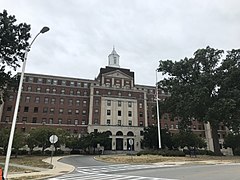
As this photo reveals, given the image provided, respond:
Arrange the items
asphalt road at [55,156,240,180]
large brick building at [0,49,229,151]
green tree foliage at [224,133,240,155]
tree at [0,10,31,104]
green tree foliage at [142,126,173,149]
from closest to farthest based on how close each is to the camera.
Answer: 1. asphalt road at [55,156,240,180]
2. tree at [0,10,31,104]
3. green tree foliage at [142,126,173,149]
4. large brick building at [0,49,229,151]
5. green tree foliage at [224,133,240,155]

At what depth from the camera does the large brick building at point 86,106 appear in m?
65.3

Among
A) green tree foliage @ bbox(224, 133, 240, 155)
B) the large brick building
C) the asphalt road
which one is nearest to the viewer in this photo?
the asphalt road

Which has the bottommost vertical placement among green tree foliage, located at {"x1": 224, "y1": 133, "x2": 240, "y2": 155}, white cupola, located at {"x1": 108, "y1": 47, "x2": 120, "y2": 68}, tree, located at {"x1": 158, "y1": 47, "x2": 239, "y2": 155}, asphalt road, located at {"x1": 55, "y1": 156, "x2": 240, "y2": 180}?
asphalt road, located at {"x1": 55, "y1": 156, "x2": 240, "y2": 180}

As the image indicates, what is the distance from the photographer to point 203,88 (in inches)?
1382

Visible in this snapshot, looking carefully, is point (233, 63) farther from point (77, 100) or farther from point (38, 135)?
point (77, 100)

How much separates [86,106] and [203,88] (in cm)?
4348

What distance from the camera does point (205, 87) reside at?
1385 inches

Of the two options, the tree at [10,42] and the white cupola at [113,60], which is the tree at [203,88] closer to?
the tree at [10,42]

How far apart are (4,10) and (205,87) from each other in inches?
1178

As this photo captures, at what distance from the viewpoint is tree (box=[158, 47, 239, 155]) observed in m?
34.8

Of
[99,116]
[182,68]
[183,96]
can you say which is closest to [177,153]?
[183,96]

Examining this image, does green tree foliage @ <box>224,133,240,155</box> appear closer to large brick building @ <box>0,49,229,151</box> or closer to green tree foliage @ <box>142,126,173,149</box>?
large brick building @ <box>0,49,229,151</box>

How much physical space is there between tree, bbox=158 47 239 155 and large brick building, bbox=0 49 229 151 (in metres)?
22.9

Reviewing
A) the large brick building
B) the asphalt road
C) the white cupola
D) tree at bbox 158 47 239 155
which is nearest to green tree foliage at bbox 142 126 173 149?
the large brick building
